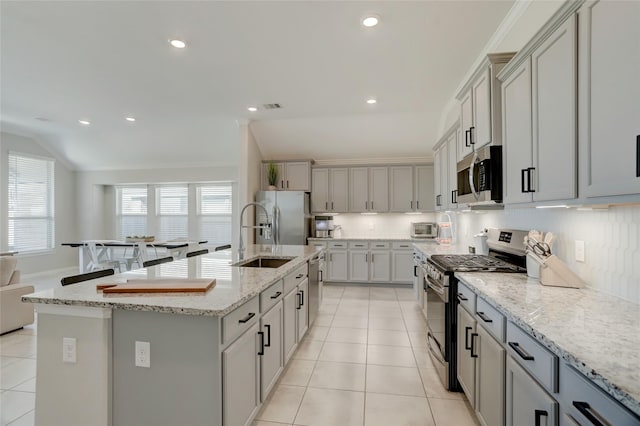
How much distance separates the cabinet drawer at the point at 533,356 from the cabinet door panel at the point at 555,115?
0.73m

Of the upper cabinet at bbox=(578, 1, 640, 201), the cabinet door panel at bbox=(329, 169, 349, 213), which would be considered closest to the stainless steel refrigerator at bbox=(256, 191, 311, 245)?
the cabinet door panel at bbox=(329, 169, 349, 213)

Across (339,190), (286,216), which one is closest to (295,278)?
(286,216)

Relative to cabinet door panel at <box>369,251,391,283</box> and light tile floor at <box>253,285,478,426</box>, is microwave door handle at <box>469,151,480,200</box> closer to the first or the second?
light tile floor at <box>253,285,478,426</box>

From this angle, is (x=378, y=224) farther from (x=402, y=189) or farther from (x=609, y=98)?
(x=609, y=98)

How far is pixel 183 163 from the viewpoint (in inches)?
280

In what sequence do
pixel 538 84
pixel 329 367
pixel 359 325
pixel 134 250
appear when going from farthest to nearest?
1. pixel 134 250
2. pixel 359 325
3. pixel 329 367
4. pixel 538 84

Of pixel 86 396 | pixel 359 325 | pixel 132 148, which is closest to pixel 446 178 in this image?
pixel 359 325

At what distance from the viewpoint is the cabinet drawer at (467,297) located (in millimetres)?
1893

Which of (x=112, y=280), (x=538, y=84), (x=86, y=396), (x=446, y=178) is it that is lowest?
(x=86, y=396)

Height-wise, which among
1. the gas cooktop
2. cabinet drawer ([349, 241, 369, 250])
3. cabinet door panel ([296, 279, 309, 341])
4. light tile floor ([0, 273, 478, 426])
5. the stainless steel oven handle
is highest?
the gas cooktop

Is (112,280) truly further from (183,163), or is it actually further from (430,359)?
(183,163)

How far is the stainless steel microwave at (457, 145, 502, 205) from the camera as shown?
230 cm

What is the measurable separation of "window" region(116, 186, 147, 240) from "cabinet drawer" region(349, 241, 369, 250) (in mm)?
5216

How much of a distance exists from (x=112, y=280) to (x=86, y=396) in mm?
670
